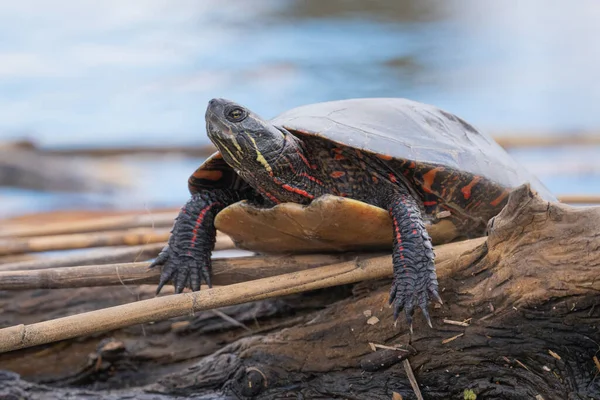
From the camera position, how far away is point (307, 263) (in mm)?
3049

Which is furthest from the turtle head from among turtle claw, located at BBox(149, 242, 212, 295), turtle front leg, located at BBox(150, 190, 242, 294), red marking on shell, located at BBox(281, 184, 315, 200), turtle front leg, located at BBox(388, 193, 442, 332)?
turtle front leg, located at BBox(388, 193, 442, 332)

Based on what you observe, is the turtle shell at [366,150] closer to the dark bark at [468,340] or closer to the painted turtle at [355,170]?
the painted turtle at [355,170]

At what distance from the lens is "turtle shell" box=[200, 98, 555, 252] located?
2.75 m

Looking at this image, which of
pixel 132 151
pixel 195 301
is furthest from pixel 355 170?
pixel 132 151

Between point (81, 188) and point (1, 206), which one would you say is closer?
point (1, 206)

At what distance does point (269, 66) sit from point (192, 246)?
8.78m

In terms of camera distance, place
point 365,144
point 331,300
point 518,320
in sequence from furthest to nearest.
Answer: point 331,300, point 365,144, point 518,320

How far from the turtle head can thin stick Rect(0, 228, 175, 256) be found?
130 centimetres

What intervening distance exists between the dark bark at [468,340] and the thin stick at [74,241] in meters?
0.75

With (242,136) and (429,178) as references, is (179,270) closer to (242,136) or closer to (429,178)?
(242,136)

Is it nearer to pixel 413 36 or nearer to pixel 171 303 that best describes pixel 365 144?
pixel 171 303

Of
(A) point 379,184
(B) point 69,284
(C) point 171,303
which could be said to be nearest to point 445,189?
(A) point 379,184

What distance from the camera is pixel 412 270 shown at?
Answer: 261cm

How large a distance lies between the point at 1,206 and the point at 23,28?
7.90m
